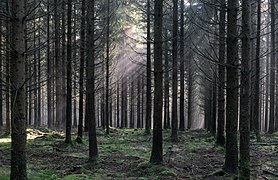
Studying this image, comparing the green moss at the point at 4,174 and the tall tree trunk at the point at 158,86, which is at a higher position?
the tall tree trunk at the point at 158,86

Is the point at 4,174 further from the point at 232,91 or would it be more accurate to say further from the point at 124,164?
the point at 232,91

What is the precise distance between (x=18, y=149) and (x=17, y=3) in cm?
287

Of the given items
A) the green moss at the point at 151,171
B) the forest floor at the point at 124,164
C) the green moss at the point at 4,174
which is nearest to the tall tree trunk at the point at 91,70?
the forest floor at the point at 124,164

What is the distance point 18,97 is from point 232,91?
18.2 feet

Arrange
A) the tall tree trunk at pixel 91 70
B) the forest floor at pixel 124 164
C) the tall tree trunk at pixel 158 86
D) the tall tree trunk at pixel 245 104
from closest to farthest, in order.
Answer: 1. the tall tree trunk at pixel 245 104
2. the forest floor at pixel 124 164
3. the tall tree trunk at pixel 158 86
4. the tall tree trunk at pixel 91 70

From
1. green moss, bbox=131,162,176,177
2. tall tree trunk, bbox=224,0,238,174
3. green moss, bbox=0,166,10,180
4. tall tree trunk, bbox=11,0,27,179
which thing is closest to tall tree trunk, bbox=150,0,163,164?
green moss, bbox=131,162,176,177

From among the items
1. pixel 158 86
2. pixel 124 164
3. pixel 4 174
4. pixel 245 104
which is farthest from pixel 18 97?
pixel 124 164

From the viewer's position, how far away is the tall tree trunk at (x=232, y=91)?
839 cm

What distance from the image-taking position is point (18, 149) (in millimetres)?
5941

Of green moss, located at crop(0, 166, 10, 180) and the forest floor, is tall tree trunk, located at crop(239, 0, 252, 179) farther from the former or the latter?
green moss, located at crop(0, 166, 10, 180)

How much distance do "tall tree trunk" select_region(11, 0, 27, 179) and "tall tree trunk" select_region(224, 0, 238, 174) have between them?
530cm

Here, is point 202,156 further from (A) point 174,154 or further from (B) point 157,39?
(B) point 157,39

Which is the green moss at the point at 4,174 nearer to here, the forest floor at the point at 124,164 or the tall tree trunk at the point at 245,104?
the forest floor at the point at 124,164

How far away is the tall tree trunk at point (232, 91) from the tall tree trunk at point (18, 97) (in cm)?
530
